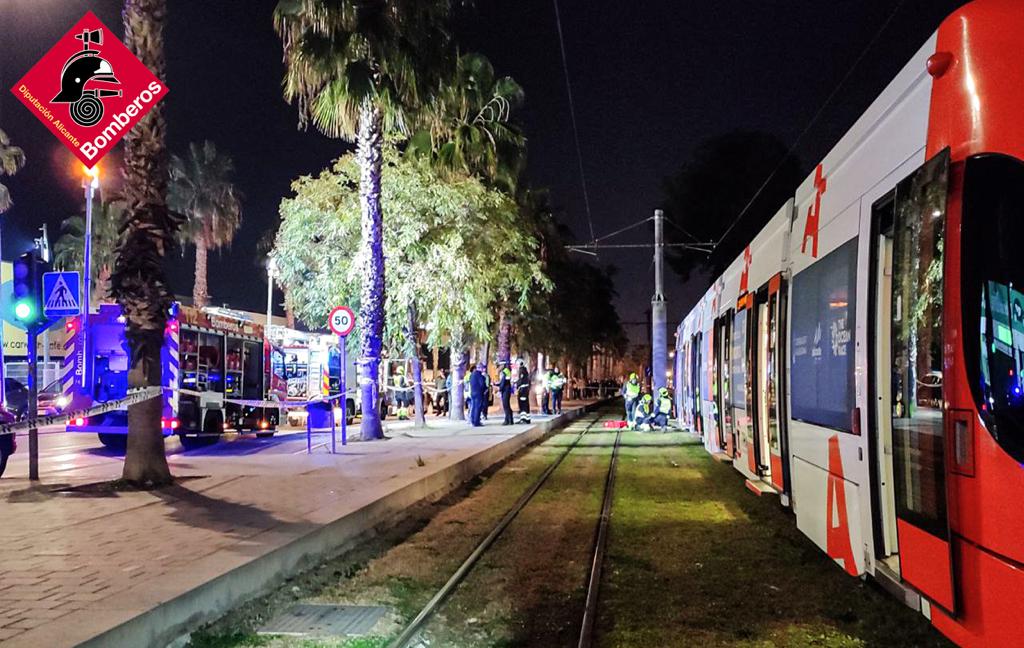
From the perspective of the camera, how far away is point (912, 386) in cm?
514

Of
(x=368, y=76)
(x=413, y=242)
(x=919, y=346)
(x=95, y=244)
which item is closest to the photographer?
(x=919, y=346)

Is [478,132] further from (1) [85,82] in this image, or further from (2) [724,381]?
(1) [85,82]

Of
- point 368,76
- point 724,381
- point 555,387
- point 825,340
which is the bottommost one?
point 555,387

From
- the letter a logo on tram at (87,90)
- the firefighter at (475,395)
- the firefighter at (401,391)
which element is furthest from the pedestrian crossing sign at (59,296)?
the firefighter at (401,391)

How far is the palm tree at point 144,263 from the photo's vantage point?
480 inches

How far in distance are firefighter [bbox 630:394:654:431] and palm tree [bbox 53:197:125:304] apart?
21022mm

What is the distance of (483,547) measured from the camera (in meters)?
9.73

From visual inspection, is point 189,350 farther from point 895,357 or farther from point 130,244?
point 895,357

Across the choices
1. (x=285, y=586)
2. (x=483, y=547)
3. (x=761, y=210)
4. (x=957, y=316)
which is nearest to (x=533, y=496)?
(x=483, y=547)

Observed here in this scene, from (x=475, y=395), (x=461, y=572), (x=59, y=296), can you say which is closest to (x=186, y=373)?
(x=59, y=296)

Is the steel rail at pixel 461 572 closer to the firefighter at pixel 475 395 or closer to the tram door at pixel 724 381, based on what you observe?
the tram door at pixel 724 381

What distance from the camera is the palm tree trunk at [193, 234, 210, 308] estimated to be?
42.7m

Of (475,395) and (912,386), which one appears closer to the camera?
(912,386)

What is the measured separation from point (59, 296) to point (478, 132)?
14.4 metres
